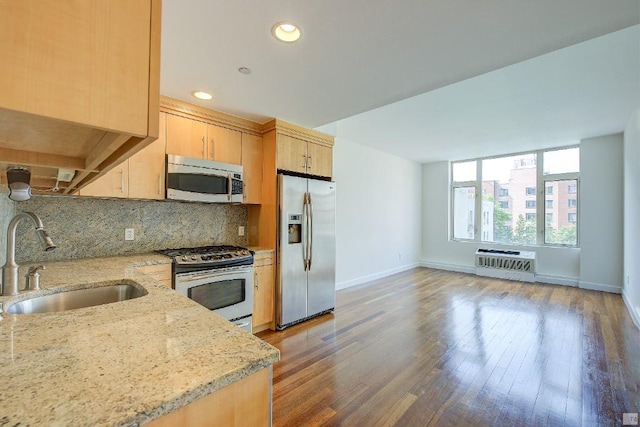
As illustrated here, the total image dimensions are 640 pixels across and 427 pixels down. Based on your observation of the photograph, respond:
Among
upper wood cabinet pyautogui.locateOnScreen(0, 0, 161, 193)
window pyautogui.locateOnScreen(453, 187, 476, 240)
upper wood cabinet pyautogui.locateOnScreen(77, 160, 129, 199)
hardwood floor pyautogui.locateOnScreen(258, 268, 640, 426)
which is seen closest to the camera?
upper wood cabinet pyautogui.locateOnScreen(0, 0, 161, 193)

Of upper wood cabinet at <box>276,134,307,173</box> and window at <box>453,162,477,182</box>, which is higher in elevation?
window at <box>453,162,477,182</box>

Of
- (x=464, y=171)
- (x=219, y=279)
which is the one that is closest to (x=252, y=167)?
(x=219, y=279)

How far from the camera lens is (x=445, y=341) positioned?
296cm

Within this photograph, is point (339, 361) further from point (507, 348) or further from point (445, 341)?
point (507, 348)

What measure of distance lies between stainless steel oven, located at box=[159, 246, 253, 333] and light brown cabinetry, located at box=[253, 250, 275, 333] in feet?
0.33

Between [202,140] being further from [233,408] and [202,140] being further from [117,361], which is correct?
[233,408]

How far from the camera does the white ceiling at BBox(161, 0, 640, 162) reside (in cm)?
155

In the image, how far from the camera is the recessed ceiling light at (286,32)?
5.51 ft

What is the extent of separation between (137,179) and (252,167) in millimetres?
1165

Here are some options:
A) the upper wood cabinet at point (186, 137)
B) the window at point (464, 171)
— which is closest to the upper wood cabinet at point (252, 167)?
the upper wood cabinet at point (186, 137)

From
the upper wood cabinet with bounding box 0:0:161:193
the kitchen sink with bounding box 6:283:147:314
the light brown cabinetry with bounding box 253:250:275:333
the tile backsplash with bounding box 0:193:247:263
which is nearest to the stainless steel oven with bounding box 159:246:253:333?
the light brown cabinetry with bounding box 253:250:275:333

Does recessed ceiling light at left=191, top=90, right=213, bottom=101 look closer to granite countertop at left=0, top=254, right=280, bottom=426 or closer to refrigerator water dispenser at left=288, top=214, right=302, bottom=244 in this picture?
refrigerator water dispenser at left=288, top=214, right=302, bottom=244

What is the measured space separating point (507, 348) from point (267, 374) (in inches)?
116

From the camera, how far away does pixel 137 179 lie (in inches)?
100
